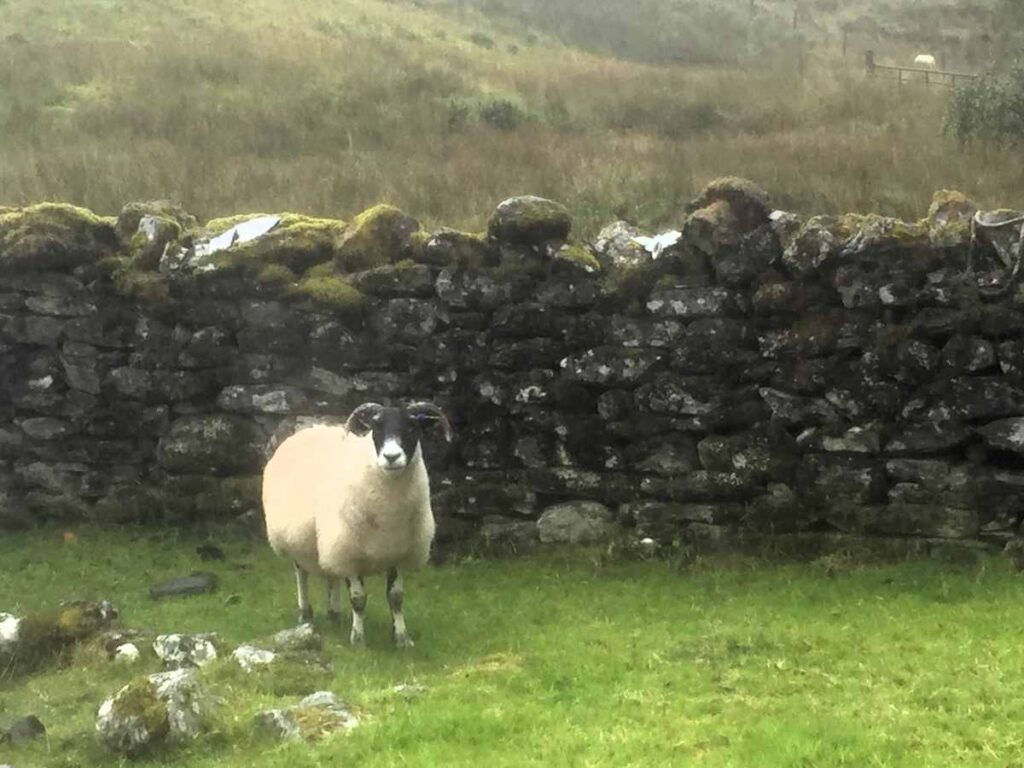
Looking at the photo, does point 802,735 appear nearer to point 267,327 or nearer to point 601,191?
point 267,327

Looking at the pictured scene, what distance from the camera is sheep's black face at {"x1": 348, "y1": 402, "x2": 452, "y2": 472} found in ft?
22.4

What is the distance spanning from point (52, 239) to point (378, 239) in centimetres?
294

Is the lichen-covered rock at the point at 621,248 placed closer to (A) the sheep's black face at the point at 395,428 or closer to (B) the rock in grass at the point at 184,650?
(A) the sheep's black face at the point at 395,428

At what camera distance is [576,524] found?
9039 mm

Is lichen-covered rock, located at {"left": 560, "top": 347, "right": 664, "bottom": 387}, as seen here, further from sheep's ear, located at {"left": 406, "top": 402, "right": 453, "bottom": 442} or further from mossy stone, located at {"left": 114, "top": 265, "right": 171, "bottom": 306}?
mossy stone, located at {"left": 114, "top": 265, "right": 171, "bottom": 306}

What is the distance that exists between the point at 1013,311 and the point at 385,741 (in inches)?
213

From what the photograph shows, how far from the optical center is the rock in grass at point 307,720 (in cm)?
549

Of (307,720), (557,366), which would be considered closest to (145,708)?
(307,720)

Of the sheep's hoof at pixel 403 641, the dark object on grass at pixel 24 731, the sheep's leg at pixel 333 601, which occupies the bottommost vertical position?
the sheep's leg at pixel 333 601

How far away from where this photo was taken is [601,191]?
531 inches

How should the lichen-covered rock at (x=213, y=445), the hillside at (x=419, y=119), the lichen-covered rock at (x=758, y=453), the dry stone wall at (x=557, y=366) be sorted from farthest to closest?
1. the hillside at (x=419, y=119)
2. the lichen-covered rock at (x=213, y=445)
3. the lichen-covered rock at (x=758, y=453)
4. the dry stone wall at (x=557, y=366)

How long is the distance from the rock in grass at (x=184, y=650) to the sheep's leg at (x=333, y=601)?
3.89 ft

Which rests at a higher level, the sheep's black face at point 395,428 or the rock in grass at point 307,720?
the sheep's black face at point 395,428

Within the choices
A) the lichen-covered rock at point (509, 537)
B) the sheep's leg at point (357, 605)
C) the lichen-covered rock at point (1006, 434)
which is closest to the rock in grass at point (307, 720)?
the sheep's leg at point (357, 605)
